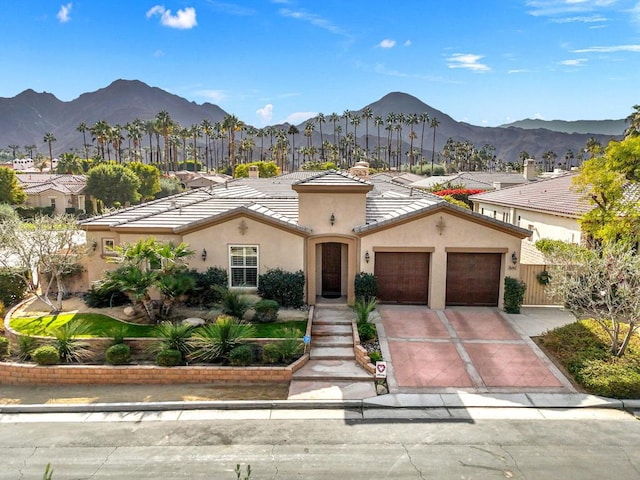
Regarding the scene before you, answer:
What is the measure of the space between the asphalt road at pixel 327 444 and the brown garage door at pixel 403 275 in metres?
7.32

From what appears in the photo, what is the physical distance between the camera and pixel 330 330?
15352 millimetres

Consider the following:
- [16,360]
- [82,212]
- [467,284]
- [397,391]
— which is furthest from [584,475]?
[82,212]

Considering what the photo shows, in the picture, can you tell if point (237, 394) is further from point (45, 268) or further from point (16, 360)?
point (45, 268)

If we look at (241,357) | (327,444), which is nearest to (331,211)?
(241,357)

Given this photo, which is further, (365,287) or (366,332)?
(365,287)

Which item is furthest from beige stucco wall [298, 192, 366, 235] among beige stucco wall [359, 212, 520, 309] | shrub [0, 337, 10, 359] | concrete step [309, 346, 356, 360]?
shrub [0, 337, 10, 359]

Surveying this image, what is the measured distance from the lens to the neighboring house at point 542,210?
21.6 metres

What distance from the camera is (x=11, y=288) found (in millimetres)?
18516

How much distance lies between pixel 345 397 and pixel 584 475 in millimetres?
5374

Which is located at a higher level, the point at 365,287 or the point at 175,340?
the point at 365,287

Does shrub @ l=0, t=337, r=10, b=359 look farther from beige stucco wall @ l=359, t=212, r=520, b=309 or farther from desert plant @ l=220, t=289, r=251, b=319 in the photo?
beige stucco wall @ l=359, t=212, r=520, b=309

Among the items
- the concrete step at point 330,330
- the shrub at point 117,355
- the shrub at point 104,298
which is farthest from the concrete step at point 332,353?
the shrub at point 104,298

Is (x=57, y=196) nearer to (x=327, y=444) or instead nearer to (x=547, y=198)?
(x=547, y=198)

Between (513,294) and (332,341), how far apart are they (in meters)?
7.56
